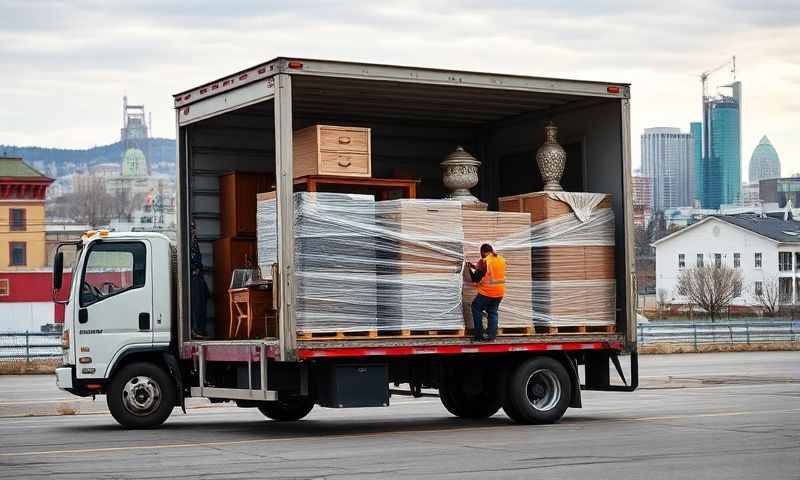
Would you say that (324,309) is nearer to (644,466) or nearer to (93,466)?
(93,466)

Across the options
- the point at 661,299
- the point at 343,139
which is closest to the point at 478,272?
the point at 343,139

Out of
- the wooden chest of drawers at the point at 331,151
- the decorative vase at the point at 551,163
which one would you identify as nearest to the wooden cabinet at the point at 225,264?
the wooden chest of drawers at the point at 331,151

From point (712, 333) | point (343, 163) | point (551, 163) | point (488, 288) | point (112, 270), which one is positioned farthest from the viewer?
point (712, 333)

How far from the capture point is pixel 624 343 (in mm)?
17562

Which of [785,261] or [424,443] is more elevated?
[785,261]

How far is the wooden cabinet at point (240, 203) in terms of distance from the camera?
1767cm

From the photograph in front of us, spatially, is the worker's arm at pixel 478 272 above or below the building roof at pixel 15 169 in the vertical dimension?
below

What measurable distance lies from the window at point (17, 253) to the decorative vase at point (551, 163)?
81.7m

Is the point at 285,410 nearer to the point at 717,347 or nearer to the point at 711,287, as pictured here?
the point at 717,347

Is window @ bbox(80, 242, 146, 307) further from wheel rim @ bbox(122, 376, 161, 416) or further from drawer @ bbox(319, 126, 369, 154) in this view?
drawer @ bbox(319, 126, 369, 154)

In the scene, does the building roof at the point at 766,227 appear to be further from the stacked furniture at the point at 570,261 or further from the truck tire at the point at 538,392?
the truck tire at the point at 538,392

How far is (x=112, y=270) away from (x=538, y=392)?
18.8ft

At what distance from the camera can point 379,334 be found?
52.9 feet

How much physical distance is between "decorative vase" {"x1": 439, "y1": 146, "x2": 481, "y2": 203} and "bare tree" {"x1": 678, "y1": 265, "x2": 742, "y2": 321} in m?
54.2
